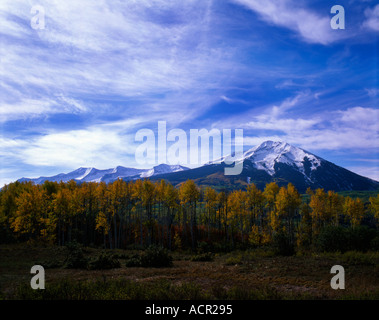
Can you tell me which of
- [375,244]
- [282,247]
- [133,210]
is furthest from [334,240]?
[133,210]

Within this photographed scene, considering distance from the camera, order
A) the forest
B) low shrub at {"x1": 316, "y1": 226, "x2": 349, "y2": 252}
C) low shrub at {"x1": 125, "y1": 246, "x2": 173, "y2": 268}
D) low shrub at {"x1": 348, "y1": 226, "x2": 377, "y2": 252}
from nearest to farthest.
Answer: low shrub at {"x1": 125, "y1": 246, "x2": 173, "y2": 268}, low shrub at {"x1": 316, "y1": 226, "x2": 349, "y2": 252}, low shrub at {"x1": 348, "y1": 226, "x2": 377, "y2": 252}, the forest

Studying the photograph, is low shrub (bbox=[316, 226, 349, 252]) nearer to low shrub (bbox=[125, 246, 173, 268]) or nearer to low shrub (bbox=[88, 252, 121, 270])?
low shrub (bbox=[125, 246, 173, 268])

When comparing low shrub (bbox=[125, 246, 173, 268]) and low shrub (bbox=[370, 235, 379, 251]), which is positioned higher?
low shrub (bbox=[370, 235, 379, 251])

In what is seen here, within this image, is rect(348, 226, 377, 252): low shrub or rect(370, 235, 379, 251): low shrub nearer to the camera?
rect(370, 235, 379, 251): low shrub

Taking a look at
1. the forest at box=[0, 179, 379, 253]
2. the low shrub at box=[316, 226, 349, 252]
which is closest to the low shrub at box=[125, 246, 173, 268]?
the low shrub at box=[316, 226, 349, 252]

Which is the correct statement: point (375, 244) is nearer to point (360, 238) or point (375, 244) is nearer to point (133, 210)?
point (360, 238)

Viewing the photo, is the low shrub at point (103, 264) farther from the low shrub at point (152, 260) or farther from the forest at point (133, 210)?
the forest at point (133, 210)

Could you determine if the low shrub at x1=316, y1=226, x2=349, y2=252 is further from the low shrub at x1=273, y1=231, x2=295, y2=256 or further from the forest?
the forest

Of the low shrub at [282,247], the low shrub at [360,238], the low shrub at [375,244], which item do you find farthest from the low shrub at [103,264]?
the low shrub at [375,244]

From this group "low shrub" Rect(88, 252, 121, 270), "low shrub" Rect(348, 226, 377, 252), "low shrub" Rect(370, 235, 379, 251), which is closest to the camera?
"low shrub" Rect(88, 252, 121, 270)

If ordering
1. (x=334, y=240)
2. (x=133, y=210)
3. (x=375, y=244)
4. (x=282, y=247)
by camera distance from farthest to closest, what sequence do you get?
1. (x=133, y=210)
2. (x=282, y=247)
3. (x=334, y=240)
4. (x=375, y=244)
